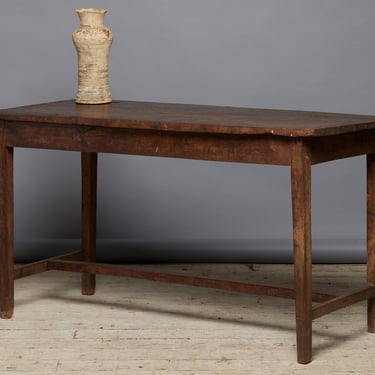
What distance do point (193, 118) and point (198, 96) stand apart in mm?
1644

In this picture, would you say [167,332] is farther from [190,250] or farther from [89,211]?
[190,250]

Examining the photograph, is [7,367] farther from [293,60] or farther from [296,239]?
[293,60]

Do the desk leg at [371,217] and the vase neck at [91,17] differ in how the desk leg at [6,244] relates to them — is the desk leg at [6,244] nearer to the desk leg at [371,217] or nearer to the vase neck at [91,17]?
the vase neck at [91,17]

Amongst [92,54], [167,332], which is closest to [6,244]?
[167,332]

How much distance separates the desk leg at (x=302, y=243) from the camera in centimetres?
463

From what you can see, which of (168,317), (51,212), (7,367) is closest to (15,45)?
(51,212)

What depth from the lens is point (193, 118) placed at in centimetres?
501

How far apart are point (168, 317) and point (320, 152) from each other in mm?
1229

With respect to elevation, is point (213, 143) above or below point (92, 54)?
below

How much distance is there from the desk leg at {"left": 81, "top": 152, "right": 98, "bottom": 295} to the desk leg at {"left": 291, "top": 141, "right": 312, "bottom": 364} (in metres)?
1.54

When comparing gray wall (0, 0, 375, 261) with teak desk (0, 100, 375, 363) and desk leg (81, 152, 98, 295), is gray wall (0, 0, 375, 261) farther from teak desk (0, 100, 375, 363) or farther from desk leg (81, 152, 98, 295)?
teak desk (0, 100, 375, 363)

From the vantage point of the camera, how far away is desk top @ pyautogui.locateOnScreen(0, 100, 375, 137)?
466 cm

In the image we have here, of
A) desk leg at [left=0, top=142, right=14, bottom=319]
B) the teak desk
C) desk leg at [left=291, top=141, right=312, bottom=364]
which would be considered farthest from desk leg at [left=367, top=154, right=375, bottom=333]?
desk leg at [left=0, top=142, right=14, bottom=319]

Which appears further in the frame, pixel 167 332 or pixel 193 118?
pixel 167 332
